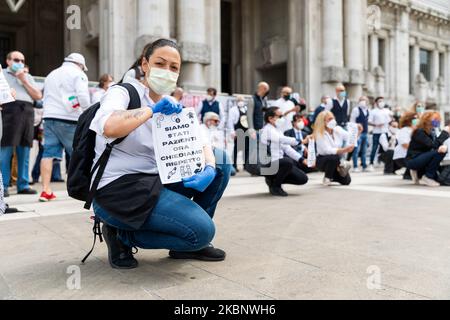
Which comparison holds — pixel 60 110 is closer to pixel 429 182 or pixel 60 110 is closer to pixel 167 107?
pixel 167 107

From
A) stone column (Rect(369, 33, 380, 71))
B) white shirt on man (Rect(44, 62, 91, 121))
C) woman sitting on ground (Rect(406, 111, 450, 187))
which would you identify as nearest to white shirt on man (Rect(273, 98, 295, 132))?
woman sitting on ground (Rect(406, 111, 450, 187))

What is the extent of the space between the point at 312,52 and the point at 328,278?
14.4 m

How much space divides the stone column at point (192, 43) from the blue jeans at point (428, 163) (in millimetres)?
6448

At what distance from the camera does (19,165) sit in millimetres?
6512

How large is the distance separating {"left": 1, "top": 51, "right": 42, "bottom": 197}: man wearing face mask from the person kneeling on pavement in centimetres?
380

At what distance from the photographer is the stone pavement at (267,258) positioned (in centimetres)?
252

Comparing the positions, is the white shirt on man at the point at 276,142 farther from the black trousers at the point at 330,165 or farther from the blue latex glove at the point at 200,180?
the blue latex glove at the point at 200,180

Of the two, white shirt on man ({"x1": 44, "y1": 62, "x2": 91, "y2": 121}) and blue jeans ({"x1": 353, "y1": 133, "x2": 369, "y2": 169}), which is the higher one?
white shirt on man ({"x1": 44, "y1": 62, "x2": 91, "y2": 121})

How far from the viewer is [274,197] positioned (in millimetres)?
6531

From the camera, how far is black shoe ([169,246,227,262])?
3.15m

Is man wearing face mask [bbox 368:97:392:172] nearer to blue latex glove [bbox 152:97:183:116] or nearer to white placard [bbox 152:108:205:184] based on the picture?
white placard [bbox 152:108:205:184]

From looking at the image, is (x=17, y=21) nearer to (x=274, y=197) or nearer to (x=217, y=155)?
(x=274, y=197)
